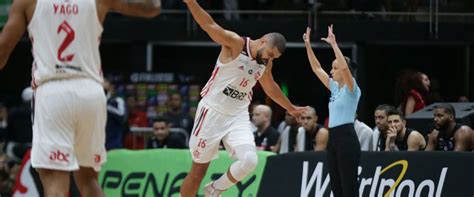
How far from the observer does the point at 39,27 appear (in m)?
7.79

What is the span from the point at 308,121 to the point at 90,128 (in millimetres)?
7545

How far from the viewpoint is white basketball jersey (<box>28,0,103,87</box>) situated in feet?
25.5

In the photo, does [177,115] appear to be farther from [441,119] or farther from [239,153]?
[239,153]

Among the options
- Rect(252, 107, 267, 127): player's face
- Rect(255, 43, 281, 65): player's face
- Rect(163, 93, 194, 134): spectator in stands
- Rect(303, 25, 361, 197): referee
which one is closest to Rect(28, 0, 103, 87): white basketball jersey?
Rect(255, 43, 281, 65): player's face

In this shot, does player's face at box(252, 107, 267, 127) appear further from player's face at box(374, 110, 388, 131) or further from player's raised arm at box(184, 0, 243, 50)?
player's raised arm at box(184, 0, 243, 50)

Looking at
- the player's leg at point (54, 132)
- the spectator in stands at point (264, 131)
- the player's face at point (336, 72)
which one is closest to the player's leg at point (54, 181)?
the player's leg at point (54, 132)

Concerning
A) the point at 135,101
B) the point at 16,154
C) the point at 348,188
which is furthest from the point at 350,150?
the point at 135,101

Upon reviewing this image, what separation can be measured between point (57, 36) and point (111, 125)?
8514 millimetres

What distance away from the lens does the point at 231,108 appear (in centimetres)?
1194

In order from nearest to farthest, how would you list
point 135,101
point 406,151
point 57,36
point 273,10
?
point 57,36, point 406,151, point 135,101, point 273,10

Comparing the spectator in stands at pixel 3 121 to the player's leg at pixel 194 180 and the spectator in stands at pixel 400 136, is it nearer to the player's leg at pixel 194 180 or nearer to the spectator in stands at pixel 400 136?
the player's leg at pixel 194 180

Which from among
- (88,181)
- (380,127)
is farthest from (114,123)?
(88,181)

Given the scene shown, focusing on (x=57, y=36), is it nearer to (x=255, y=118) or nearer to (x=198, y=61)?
(x=255, y=118)

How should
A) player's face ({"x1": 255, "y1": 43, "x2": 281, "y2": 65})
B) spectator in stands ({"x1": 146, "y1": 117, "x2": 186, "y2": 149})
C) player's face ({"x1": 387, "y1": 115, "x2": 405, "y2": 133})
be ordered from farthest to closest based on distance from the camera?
spectator in stands ({"x1": 146, "y1": 117, "x2": 186, "y2": 149})
player's face ({"x1": 387, "y1": 115, "x2": 405, "y2": 133})
player's face ({"x1": 255, "y1": 43, "x2": 281, "y2": 65})
